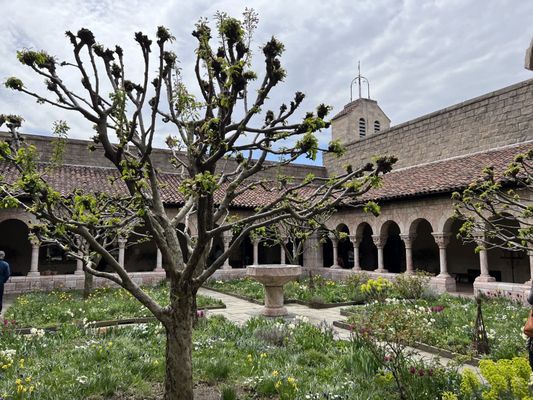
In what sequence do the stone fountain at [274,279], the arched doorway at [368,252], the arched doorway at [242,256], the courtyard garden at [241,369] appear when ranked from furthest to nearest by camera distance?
the arched doorway at [242,256]
the arched doorway at [368,252]
the stone fountain at [274,279]
the courtyard garden at [241,369]

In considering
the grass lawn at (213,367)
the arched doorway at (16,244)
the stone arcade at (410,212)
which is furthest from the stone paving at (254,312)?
the arched doorway at (16,244)

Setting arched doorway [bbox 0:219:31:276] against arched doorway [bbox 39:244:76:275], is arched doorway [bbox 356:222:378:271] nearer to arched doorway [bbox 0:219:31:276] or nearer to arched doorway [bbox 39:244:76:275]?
arched doorway [bbox 39:244:76:275]

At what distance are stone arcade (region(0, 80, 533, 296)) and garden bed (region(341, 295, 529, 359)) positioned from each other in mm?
2355

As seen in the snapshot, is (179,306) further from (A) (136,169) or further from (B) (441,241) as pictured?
(B) (441,241)

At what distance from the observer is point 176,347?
12.0ft

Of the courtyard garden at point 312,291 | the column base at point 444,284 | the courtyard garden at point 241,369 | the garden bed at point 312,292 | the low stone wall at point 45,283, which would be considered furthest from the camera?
the low stone wall at point 45,283

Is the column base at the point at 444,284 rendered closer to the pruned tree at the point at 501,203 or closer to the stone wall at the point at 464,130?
the pruned tree at the point at 501,203

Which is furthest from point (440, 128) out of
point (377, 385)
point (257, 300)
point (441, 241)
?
point (377, 385)

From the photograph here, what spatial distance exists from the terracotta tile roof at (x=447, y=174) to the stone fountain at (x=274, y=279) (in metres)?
5.44

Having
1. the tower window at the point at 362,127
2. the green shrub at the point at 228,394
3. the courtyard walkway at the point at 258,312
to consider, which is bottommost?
the courtyard walkway at the point at 258,312

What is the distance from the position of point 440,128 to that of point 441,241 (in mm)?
6205

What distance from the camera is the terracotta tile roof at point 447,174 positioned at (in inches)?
463

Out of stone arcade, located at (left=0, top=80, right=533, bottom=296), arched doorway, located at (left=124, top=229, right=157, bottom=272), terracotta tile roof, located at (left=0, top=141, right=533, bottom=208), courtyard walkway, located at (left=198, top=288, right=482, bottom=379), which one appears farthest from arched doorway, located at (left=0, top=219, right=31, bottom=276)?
courtyard walkway, located at (left=198, top=288, right=482, bottom=379)

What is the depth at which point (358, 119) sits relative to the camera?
25125mm
